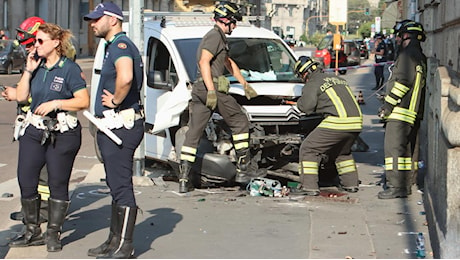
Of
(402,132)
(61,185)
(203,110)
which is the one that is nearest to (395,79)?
(402,132)

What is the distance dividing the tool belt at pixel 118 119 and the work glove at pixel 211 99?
9.38ft

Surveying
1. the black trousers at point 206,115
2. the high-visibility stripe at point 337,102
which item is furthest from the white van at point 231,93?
the high-visibility stripe at point 337,102

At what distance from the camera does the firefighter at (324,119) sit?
9445 millimetres

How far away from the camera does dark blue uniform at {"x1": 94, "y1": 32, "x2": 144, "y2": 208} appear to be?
258 inches

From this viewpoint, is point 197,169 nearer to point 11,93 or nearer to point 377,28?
point 11,93

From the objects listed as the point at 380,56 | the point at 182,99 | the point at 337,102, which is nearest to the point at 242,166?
the point at 182,99

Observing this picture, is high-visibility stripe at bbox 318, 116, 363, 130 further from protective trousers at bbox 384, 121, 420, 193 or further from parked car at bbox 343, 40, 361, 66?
parked car at bbox 343, 40, 361, 66

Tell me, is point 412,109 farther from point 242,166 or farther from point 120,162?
point 120,162

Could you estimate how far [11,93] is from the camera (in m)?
7.34

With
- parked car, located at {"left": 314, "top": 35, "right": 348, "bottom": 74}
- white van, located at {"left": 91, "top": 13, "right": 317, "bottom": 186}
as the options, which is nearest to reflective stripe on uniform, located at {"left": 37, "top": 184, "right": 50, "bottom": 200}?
white van, located at {"left": 91, "top": 13, "right": 317, "bottom": 186}

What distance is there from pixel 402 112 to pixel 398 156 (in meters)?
0.47

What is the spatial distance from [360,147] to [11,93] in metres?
6.09

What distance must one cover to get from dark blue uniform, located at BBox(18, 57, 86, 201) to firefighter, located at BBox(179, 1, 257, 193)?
2.70 m

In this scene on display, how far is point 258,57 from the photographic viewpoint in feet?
36.9
